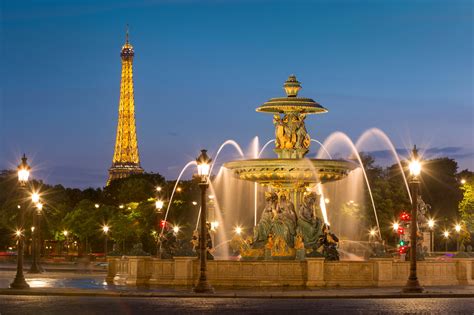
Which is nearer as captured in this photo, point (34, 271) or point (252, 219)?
point (34, 271)

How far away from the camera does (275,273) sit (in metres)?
36.9

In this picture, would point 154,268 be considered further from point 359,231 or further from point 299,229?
point 359,231

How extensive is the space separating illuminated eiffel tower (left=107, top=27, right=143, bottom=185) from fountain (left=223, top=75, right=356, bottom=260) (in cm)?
14196

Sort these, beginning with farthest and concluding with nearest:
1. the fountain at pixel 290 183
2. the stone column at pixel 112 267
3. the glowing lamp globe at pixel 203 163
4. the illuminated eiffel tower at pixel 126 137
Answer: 1. the illuminated eiffel tower at pixel 126 137
2. the stone column at pixel 112 267
3. the fountain at pixel 290 183
4. the glowing lamp globe at pixel 203 163

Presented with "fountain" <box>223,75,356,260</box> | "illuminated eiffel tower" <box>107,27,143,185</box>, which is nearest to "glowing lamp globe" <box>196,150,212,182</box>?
"fountain" <box>223,75,356,260</box>

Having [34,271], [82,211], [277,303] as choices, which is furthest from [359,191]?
[277,303]

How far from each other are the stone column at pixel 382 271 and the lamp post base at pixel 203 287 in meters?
6.30

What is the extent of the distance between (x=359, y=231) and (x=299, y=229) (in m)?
50.2

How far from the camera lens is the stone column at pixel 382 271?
1469 inches

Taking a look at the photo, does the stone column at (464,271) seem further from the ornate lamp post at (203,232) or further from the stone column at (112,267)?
the stone column at (112,267)

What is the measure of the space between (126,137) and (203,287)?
159915mm

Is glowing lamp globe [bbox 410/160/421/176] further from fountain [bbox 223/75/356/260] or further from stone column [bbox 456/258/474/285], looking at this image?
fountain [bbox 223/75/356/260]

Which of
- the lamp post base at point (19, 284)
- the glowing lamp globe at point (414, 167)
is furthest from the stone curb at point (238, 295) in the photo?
the glowing lamp globe at point (414, 167)

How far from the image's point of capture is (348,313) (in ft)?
86.2
